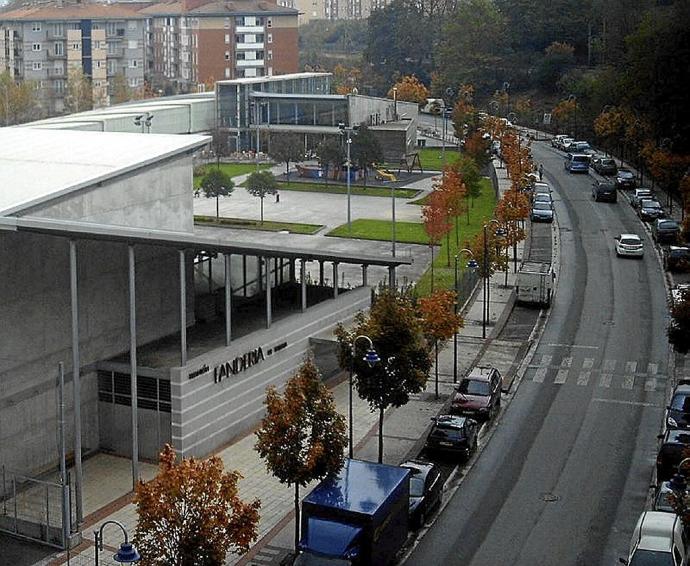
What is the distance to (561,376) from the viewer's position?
35.9 metres

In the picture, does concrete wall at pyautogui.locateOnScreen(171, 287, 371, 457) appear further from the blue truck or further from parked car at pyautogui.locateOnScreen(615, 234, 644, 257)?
parked car at pyautogui.locateOnScreen(615, 234, 644, 257)

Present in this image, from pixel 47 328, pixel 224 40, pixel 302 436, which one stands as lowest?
pixel 302 436

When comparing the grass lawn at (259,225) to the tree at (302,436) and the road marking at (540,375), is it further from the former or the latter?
the tree at (302,436)

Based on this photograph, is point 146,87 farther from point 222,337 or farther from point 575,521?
point 575,521

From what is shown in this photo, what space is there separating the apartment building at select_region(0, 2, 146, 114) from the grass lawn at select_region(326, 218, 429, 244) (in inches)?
2484

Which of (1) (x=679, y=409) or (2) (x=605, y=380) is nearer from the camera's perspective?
(1) (x=679, y=409)

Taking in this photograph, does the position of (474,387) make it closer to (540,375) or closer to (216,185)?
(540,375)

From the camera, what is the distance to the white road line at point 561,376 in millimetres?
35412

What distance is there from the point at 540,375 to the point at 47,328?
1606 cm

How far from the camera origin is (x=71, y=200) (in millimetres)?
29281

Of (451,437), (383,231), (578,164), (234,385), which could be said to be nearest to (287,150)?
(578,164)

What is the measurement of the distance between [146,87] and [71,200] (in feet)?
352

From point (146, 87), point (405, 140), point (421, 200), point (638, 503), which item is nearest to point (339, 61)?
point (146, 87)

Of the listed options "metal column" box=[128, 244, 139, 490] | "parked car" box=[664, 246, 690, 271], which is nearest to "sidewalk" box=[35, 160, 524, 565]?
"metal column" box=[128, 244, 139, 490]
